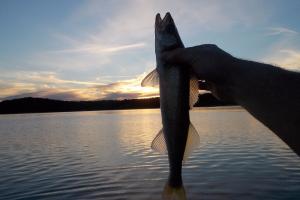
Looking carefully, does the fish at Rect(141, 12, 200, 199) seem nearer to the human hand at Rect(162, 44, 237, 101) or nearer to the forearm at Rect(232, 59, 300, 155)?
the human hand at Rect(162, 44, 237, 101)

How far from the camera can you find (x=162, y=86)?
4887 mm

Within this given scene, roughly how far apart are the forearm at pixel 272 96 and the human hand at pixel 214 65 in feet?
0.42

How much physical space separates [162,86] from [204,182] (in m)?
17.6

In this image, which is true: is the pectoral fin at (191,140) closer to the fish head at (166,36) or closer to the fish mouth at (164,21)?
the fish head at (166,36)

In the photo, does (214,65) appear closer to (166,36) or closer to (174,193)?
(166,36)

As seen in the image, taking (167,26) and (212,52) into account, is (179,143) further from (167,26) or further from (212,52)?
(212,52)

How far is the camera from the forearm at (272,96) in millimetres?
2633

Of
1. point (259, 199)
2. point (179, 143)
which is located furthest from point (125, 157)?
point (179, 143)

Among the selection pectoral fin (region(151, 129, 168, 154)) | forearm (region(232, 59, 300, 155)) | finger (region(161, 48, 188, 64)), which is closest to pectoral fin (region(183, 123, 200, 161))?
pectoral fin (region(151, 129, 168, 154))

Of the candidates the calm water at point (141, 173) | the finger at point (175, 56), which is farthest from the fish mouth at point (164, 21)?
the calm water at point (141, 173)

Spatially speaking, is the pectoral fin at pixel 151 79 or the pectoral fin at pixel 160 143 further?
the pectoral fin at pixel 160 143

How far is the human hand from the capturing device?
345 cm

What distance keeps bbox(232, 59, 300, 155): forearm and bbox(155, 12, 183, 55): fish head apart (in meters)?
1.54

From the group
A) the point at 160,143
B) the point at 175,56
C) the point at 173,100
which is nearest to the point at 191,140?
the point at 160,143
